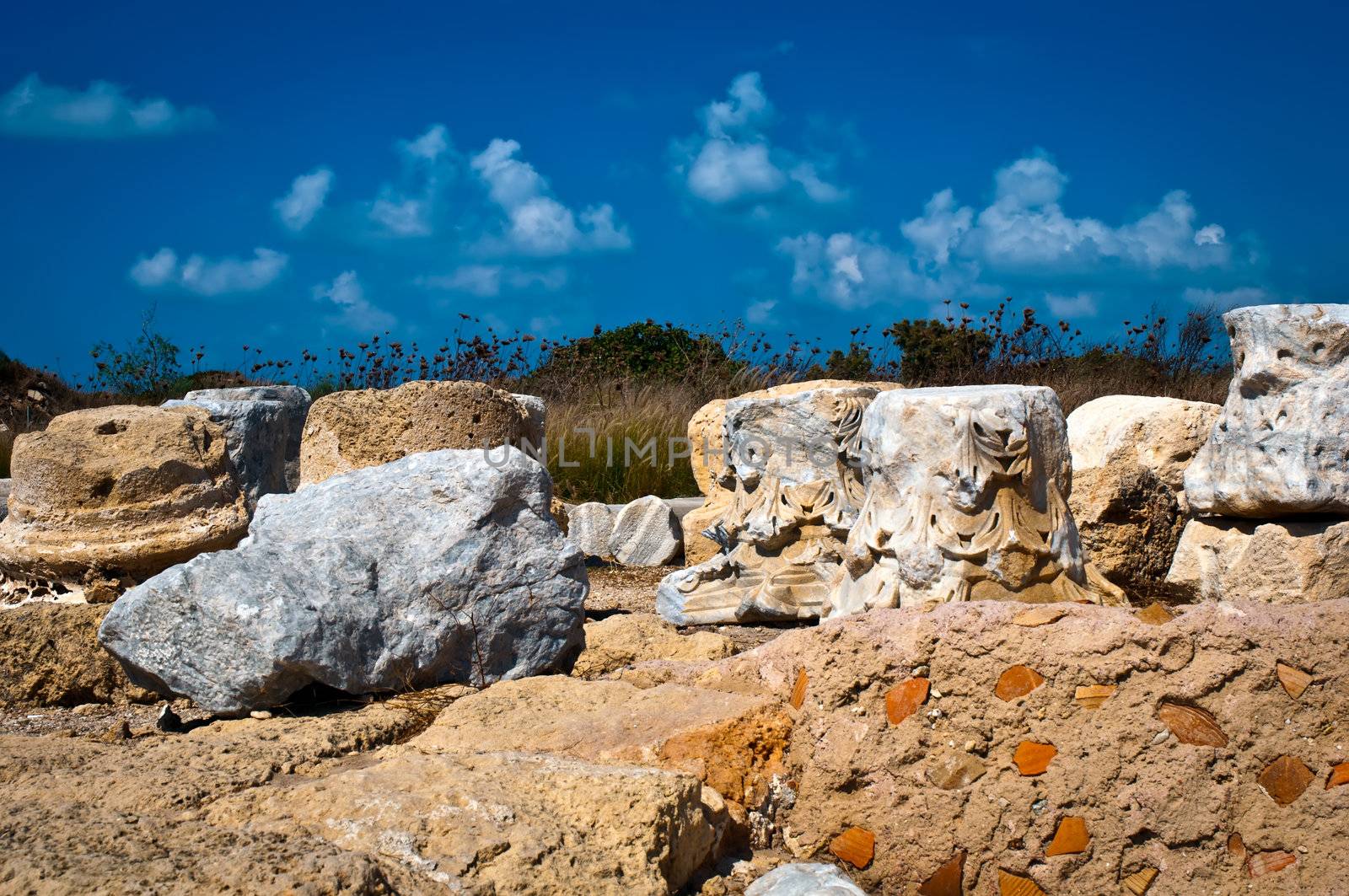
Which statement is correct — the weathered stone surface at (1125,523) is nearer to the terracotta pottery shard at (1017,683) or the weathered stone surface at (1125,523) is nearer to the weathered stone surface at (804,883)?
the terracotta pottery shard at (1017,683)

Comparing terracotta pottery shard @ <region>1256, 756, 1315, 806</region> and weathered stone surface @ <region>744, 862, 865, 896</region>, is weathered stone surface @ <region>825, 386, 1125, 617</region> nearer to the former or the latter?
terracotta pottery shard @ <region>1256, 756, 1315, 806</region>

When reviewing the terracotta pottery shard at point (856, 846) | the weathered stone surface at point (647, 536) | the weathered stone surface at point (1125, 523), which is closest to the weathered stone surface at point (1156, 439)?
the weathered stone surface at point (1125, 523)

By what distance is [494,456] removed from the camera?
16.9ft

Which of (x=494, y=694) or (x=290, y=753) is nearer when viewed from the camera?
(x=290, y=753)

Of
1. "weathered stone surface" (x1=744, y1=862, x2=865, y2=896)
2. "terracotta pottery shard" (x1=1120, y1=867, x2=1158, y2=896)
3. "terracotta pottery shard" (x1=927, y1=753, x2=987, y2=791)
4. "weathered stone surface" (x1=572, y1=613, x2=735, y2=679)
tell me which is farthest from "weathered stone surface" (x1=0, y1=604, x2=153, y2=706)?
"terracotta pottery shard" (x1=1120, y1=867, x2=1158, y2=896)

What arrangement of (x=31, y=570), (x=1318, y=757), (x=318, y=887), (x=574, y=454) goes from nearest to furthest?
(x=318, y=887)
(x=1318, y=757)
(x=31, y=570)
(x=574, y=454)

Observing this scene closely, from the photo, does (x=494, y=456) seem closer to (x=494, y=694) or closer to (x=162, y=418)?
(x=494, y=694)

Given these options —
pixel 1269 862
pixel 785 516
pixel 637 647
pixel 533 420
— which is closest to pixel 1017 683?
pixel 1269 862

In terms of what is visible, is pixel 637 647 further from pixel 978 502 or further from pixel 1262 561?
pixel 1262 561

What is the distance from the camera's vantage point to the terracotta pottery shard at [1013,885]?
314 cm

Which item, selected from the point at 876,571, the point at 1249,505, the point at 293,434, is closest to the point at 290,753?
the point at 876,571

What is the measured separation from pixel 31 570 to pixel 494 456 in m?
3.02

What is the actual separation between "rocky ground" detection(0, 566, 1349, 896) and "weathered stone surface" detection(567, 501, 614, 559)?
17.8ft

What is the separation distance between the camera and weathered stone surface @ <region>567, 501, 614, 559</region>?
9203mm
